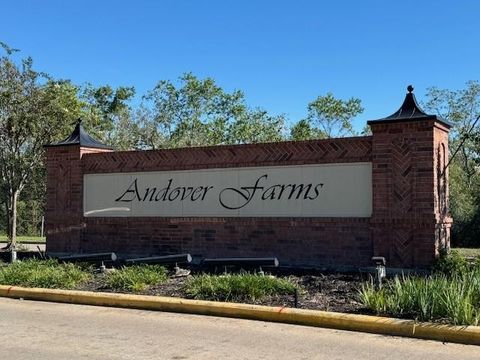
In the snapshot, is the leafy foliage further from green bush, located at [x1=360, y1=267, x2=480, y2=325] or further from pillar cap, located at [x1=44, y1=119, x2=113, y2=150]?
pillar cap, located at [x1=44, y1=119, x2=113, y2=150]

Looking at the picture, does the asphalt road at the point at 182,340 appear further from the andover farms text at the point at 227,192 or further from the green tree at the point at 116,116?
the green tree at the point at 116,116

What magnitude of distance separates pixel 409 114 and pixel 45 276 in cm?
758

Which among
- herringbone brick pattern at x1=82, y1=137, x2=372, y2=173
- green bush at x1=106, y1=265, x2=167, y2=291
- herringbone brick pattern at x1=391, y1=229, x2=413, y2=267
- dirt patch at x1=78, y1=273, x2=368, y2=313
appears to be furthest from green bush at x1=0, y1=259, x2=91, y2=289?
herringbone brick pattern at x1=391, y1=229, x2=413, y2=267

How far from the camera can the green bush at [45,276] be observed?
1113 centimetres

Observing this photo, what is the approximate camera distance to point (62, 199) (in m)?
15.9

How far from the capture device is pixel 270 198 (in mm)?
13242

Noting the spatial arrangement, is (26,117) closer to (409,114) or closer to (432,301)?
(409,114)

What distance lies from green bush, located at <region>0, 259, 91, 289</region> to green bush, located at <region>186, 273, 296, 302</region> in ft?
8.48

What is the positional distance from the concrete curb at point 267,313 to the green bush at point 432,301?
25 cm

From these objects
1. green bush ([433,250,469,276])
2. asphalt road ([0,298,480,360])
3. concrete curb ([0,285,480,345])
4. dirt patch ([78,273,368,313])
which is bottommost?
asphalt road ([0,298,480,360])

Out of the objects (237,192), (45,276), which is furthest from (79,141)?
(45,276)

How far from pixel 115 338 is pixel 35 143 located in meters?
15.2

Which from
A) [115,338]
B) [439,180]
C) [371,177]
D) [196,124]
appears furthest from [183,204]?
[196,124]

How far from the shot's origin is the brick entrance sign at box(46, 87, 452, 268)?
466 inches
